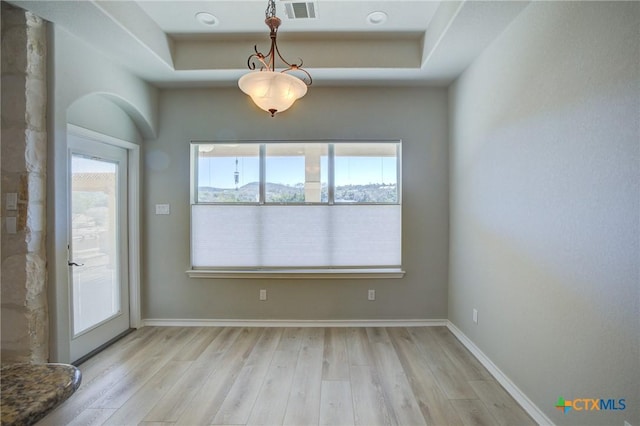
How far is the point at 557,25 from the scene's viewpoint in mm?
1790

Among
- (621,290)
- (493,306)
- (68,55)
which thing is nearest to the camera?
(621,290)

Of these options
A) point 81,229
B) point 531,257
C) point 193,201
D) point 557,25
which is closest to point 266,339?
point 193,201

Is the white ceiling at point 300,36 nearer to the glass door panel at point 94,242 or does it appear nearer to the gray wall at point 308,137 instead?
the gray wall at point 308,137

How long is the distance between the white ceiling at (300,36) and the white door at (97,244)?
38.3 inches

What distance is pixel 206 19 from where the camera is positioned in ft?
8.52

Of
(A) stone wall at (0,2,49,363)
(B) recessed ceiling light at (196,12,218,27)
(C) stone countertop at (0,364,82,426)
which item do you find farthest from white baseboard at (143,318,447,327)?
(B) recessed ceiling light at (196,12,218,27)

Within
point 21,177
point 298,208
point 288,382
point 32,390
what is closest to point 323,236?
point 298,208

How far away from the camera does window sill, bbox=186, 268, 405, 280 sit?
342cm

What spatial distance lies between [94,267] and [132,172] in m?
1.11

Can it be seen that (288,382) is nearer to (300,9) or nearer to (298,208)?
(298,208)

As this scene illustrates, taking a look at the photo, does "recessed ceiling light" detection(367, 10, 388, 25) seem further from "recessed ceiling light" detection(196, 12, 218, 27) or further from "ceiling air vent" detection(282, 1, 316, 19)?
"recessed ceiling light" detection(196, 12, 218, 27)

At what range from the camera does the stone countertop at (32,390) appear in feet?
2.27

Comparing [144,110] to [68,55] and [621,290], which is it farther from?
[621,290]

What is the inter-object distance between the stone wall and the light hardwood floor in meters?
0.66
